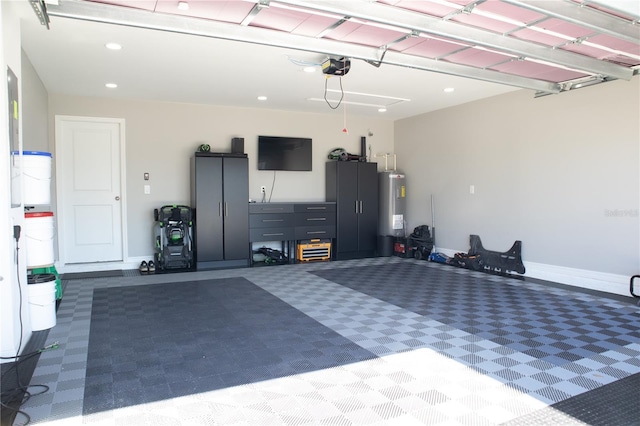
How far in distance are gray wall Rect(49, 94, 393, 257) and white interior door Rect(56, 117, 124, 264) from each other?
5.8 inches

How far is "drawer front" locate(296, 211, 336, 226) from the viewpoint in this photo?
7.67 metres

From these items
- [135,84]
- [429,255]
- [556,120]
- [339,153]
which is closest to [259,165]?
[339,153]

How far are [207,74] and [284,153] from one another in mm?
2629

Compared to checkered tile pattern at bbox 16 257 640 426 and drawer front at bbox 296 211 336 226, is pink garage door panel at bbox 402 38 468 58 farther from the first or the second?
drawer front at bbox 296 211 336 226

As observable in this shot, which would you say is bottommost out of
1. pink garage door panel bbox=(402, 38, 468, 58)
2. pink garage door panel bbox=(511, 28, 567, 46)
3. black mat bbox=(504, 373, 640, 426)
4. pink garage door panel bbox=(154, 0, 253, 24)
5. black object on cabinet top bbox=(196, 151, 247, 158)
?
black mat bbox=(504, 373, 640, 426)

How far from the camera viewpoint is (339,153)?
8258 mm

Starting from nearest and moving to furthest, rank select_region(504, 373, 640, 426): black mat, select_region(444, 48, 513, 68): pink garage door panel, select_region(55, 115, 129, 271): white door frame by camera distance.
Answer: select_region(504, 373, 640, 426): black mat, select_region(444, 48, 513, 68): pink garage door panel, select_region(55, 115, 129, 271): white door frame

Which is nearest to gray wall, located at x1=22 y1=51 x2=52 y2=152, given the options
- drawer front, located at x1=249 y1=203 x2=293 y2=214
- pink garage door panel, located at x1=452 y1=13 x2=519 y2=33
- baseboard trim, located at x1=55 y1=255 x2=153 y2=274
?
baseboard trim, located at x1=55 y1=255 x2=153 y2=274

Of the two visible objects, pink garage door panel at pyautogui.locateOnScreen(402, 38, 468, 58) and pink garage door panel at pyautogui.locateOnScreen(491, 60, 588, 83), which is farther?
pink garage door panel at pyautogui.locateOnScreen(491, 60, 588, 83)

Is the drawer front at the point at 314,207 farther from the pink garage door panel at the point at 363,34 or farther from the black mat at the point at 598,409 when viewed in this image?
the black mat at the point at 598,409

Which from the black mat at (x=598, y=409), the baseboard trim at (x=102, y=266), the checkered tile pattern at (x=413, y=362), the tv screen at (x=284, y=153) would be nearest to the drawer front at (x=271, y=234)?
the tv screen at (x=284, y=153)

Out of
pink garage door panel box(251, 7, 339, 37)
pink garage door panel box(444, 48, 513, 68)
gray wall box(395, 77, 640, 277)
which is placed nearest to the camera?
pink garage door panel box(251, 7, 339, 37)

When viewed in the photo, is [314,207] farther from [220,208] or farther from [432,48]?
[432,48]

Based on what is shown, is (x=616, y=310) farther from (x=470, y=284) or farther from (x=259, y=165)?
(x=259, y=165)
